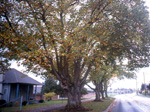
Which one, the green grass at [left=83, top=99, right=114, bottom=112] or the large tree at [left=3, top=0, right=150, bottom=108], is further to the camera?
the green grass at [left=83, top=99, right=114, bottom=112]

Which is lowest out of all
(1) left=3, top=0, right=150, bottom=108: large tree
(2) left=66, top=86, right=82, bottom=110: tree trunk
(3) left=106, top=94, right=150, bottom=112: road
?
(3) left=106, top=94, right=150, bottom=112: road

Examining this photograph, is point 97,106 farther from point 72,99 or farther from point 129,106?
point 72,99

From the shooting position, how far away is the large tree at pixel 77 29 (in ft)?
34.5

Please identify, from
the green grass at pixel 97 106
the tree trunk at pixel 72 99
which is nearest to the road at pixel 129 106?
the green grass at pixel 97 106

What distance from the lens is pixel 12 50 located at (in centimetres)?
1058

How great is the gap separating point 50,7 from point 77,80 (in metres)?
6.82

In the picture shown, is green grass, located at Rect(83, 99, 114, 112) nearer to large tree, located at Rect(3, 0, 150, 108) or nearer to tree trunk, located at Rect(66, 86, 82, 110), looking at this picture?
tree trunk, located at Rect(66, 86, 82, 110)

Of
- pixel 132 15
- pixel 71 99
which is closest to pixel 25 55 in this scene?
pixel 71 99

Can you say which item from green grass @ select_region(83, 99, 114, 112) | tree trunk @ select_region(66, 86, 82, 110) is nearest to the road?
green grass @ select_region(83, 99, 114, 112)

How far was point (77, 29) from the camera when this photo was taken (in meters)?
10.9

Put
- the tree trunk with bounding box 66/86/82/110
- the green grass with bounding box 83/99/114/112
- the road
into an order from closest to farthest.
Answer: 1. the tree trunk with bounding box 66/86/82/110
2. the green grass with bounding box 83/99/114/112
3. the road

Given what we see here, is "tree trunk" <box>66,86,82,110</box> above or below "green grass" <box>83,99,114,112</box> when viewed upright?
above

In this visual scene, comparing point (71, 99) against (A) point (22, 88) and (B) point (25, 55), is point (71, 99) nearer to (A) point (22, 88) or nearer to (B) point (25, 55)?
(B) point (25, 55)

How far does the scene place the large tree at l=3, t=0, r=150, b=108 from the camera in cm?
1052
